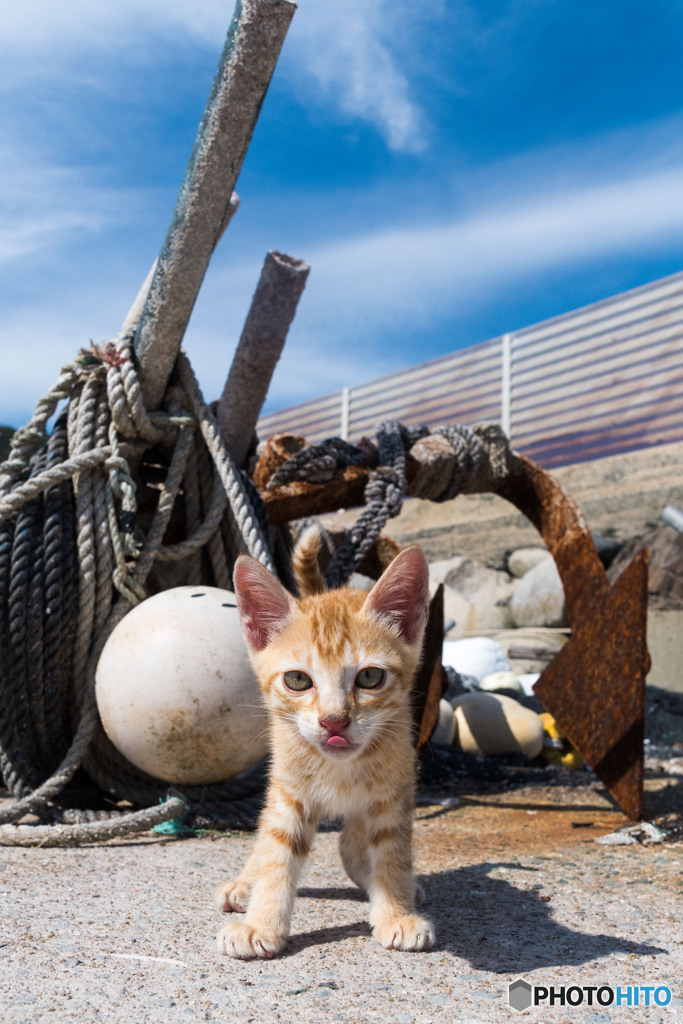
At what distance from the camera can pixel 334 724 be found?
5.83ft

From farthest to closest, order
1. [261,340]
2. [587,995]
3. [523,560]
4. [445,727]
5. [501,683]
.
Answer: [523,560], [501,683], [445,727], [261,340], [587,995]

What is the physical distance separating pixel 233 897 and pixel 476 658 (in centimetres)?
A: 484

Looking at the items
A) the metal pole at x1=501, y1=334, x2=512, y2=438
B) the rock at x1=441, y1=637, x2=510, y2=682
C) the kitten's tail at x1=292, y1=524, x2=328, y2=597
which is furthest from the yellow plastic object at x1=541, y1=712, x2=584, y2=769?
the metal pole at x1=501, y1=334, x2=512, y2=438

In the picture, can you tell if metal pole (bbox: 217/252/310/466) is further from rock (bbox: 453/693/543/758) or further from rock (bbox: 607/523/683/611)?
rock (bbox: 607/523/683/611)

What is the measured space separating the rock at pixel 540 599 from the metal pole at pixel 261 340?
491 cm

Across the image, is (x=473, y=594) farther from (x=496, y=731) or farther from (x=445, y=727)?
(x=445, y=727)

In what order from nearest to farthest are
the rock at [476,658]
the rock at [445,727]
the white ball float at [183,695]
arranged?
1. the white ball float at [183,695]
2. the rock at [445,727]
3. the rock at [476,658]

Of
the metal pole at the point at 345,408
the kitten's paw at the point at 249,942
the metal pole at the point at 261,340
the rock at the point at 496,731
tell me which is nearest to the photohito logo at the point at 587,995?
the kitten's paw at the point at 249,942

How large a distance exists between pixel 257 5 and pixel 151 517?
2293 mm

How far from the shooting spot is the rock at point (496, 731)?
5.05 meters

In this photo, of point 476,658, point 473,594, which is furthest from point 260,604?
point 473,594

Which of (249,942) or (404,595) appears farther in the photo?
(404,595)

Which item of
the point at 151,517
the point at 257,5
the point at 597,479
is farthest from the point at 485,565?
the point at 257,5

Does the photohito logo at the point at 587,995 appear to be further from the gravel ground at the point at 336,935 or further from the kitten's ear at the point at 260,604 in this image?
the kitten's ear at the point at 260,604
